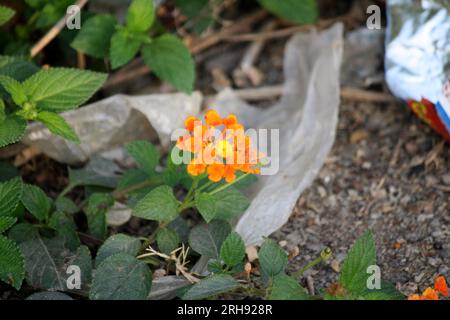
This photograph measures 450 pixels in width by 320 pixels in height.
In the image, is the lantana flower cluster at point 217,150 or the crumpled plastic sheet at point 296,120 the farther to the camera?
the crumpled plastic sheet at point 296,120

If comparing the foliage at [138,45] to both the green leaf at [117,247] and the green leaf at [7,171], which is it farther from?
the green leaf at [117,247]

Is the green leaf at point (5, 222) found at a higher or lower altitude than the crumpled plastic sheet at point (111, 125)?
lower

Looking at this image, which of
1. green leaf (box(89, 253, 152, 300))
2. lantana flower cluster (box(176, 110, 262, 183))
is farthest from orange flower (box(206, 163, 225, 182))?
green leaf (box(89, 253, 152, 300))

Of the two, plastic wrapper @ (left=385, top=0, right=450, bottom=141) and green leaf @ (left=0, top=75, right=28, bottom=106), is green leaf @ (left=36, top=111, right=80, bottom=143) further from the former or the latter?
plastic wrapper @ (left=385, top=0, right=450, bottom=141)

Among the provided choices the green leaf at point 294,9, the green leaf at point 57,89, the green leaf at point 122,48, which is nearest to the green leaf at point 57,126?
the green leaf at point 57,89

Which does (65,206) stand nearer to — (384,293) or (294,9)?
(384,293)
